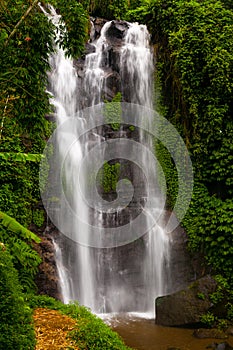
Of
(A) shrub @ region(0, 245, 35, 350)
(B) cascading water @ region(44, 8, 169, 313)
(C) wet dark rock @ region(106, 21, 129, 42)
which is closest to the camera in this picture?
(A) shrub @ region(0, 245, 35, 350)

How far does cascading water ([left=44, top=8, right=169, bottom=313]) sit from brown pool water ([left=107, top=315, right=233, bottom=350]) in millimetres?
1112

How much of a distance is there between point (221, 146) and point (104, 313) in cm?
577

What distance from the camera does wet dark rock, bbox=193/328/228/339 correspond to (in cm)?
871

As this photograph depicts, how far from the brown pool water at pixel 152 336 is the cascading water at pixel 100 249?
1112 mm

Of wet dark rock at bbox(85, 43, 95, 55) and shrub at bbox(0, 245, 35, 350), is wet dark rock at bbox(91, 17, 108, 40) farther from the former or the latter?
shrub at bbox(0, 245, 35, 350)

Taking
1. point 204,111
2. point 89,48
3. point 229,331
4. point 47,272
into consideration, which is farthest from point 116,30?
point 229,331

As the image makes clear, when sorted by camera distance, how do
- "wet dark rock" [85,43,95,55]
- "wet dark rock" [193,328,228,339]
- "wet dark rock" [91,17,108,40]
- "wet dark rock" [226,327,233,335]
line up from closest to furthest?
1. "wet dark rock" [193,328,228,339]
2. "wet dark rock" [226,327,233,335]
3. "wet dark rock" [85,43,95,55]
4. "wet dark rock" [91,17,108,40]

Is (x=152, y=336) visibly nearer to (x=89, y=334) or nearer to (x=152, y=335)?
(x=152, y=335)

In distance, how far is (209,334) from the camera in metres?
8.79

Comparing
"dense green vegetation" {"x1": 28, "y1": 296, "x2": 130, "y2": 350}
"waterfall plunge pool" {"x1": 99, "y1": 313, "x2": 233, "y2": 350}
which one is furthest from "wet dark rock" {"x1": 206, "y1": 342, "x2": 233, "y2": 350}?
"dense green vegetation" {"x1": 28, "y1": 296, "x2": 130, "y2": 350}

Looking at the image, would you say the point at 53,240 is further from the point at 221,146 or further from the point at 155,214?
the point at 221,146

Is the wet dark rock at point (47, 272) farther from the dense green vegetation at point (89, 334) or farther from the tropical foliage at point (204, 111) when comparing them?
the tropical foliage at point (204, 111)

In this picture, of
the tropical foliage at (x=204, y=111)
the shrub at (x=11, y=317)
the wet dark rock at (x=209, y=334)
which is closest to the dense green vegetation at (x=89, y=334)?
the shrub at (x=11, y=317)

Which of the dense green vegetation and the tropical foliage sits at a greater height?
the tropical foliage
